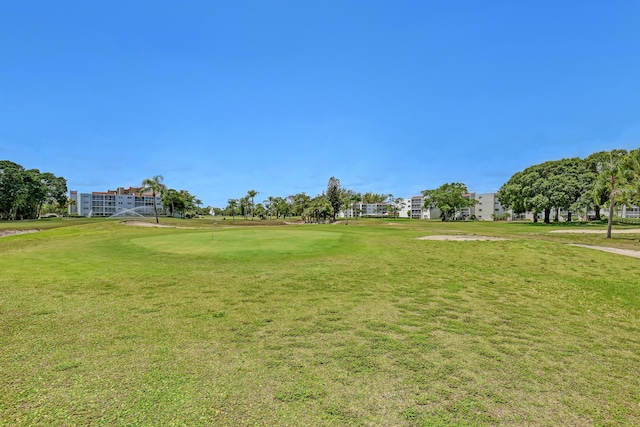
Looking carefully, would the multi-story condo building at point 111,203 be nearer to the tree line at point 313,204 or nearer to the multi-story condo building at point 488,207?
the tree line at point 313,204

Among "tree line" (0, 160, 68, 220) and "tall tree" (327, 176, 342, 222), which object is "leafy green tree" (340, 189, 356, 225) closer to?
"tall tree" (327, 176, 342, 222)

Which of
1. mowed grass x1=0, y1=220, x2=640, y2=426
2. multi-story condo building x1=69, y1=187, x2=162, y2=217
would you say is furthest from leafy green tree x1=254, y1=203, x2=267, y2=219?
mowed grass x1=0, y1=220, x2=640, y2=426

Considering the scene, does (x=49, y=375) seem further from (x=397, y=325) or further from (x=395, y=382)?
(x=397, y=325)

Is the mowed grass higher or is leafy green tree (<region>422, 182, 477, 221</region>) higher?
leafy green tree (<region>422, 182, 477, 221</region>)

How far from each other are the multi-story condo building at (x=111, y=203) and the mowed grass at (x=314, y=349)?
168284 millimetres

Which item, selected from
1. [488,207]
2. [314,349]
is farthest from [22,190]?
[488,207]

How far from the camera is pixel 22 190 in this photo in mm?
74625

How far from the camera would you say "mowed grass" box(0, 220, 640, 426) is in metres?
3.89

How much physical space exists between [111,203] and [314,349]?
202m

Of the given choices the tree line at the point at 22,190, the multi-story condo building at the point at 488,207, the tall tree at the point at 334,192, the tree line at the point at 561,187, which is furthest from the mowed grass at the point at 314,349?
the multi-story condo building at the point at 488,207

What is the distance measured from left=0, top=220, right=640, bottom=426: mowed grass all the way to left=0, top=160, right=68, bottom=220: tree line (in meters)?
87.8

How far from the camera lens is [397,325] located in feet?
23.3

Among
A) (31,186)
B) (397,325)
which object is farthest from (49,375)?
(31,186)

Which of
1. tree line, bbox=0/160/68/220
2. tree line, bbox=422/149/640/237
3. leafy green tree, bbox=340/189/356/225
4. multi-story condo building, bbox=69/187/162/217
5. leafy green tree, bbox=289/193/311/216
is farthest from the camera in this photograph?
multi-story condo building, bbox=69/187/162/217
